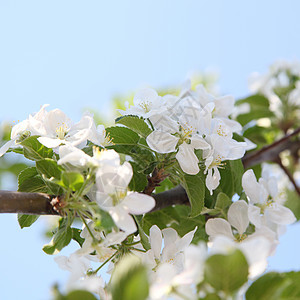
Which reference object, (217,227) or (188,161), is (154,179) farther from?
(217,227)

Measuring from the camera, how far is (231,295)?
0.57 metres

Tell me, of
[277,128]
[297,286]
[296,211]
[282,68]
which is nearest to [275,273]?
[297,286]

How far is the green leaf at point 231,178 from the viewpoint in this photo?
106 cm

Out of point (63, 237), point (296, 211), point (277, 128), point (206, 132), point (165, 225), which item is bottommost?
point (296, 211)

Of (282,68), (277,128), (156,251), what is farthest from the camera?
(282,68)

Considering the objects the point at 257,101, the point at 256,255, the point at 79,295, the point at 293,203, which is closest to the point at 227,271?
the point at 256,255

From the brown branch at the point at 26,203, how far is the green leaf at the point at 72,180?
0.05m

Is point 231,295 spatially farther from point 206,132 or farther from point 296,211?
point 296,211

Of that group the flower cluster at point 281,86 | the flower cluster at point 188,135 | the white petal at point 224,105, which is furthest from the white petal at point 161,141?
the flower cluster at point 281,86

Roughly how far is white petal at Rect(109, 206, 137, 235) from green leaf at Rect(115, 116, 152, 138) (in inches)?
8.3

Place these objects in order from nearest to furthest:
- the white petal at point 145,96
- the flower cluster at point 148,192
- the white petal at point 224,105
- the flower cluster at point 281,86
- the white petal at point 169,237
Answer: the flower cluster at point 148,192 < the white petal at point 169,237 < the white petal at point 145,96 < the white petal at point 224,105 < the flower cluster at point 281,86

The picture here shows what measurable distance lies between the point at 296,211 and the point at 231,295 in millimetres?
1089

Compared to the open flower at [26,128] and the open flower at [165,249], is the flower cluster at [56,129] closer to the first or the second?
the open flower at [26,128]

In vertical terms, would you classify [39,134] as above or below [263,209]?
above
